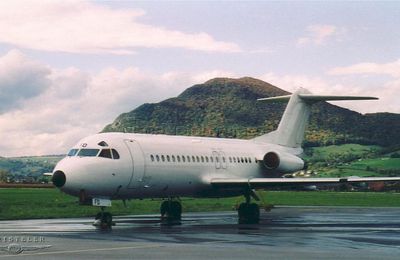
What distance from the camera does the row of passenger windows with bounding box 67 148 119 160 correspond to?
29.9m

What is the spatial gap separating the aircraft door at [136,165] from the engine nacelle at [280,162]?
33.5ft

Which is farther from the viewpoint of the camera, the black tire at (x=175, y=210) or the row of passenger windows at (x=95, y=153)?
the black tire at (x=175, y=210)

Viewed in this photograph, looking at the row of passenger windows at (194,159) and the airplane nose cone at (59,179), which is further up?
the row of passenger windows at (194,159)

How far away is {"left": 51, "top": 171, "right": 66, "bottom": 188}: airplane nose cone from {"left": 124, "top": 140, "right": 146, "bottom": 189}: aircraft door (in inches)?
136

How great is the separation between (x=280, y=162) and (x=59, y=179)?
596 inches

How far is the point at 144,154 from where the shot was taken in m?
32.0

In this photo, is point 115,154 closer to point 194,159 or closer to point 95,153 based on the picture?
point 95,153

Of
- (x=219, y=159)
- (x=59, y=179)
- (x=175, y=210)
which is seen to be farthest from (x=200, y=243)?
(x=219, y=159)

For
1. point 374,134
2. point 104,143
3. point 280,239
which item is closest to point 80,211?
point 104,143

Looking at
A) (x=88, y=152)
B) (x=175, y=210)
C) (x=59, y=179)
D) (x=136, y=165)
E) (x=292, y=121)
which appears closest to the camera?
(x=59, y=179)

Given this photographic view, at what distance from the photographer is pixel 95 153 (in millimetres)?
30016

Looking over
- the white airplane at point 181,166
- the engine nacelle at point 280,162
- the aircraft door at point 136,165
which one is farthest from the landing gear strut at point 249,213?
the aircraft door at point 136,165

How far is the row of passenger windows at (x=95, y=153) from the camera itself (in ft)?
98.0

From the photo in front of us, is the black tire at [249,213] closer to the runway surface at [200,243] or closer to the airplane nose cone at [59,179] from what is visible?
the runway surface at [200,243]
